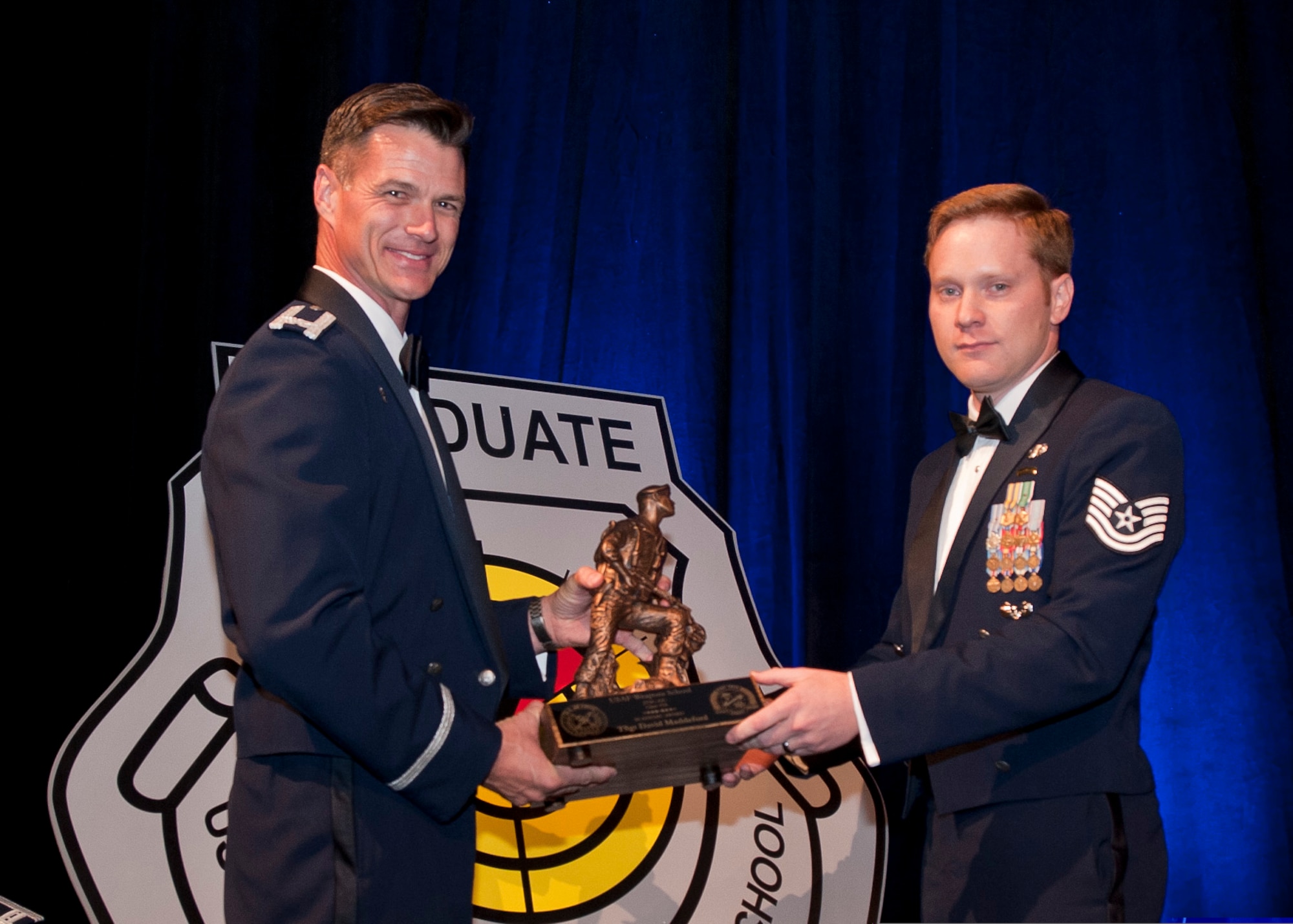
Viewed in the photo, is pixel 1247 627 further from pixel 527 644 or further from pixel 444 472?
pixel 444 472

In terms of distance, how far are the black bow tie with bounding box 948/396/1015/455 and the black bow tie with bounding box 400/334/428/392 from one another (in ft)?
3.54

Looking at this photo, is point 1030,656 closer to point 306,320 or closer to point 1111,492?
point 1111,492

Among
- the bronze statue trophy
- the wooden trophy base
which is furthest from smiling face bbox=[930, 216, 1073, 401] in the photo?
the wooden trophy base

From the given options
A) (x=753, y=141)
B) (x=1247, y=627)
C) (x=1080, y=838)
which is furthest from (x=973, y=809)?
(x=753, y=141)

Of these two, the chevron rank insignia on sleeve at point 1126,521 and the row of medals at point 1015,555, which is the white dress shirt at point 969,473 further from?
the chevron rank insignia on sleeve at point 1126,521

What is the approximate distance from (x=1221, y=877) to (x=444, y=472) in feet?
9.59

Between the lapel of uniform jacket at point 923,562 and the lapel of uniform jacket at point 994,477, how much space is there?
1.4 inches

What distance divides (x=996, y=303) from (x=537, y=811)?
1.55 meters

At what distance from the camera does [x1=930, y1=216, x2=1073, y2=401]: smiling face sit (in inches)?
81.5

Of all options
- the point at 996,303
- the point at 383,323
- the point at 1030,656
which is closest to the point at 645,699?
the point at 1030,656

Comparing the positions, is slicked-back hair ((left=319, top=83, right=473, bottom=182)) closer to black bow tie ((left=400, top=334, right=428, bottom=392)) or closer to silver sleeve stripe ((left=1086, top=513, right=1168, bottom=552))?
black bow tie ((left=400, top=334, right=428, bottom=392))

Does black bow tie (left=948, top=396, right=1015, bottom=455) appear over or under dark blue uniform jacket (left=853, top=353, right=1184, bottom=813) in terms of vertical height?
over

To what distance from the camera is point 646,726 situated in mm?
1694

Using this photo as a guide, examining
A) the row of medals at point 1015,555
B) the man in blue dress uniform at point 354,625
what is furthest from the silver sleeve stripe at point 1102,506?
the man in blue dress uniform at point 354,625
